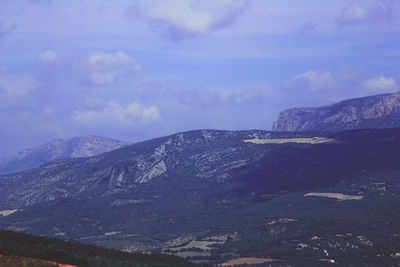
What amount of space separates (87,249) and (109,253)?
645cm

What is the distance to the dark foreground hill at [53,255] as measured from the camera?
128m

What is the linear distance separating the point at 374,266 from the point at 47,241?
333 feet

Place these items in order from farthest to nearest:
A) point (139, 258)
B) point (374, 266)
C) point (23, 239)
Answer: point (374, 266) < point (139, 258) < point (23, 239)

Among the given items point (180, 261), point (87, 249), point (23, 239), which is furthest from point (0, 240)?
point (180, 261)

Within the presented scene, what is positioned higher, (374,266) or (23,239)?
(23,239)

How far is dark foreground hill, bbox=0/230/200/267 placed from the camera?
127688 millimetres

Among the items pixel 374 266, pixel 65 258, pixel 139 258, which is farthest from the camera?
pixel 374 266

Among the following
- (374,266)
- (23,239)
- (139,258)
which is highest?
(23,239)

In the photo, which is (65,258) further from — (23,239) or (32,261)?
(23,239)

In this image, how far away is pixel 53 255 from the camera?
14025 centimetres

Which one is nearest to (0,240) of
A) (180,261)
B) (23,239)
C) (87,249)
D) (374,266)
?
(23,239)

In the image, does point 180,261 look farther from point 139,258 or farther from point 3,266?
point 3,266

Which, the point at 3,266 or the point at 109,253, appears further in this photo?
the point at 109,253

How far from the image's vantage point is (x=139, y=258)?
175 m
